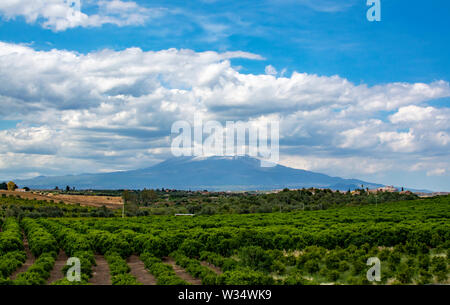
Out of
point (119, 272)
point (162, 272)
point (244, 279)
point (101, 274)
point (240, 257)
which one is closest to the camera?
point (244, 279)

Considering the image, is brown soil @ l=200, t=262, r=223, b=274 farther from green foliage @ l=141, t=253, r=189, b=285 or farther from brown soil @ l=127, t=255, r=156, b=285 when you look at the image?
brown soil @ l=127, t=255, r=156, b=285

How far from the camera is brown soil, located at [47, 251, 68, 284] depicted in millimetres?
21208

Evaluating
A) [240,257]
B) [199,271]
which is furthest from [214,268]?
[199,271]

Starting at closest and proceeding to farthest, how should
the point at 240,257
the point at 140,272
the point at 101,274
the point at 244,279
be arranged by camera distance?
the point at 244,279, the point at 101,274, the point at 140,272, the point at 240,257

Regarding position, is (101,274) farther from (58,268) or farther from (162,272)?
(162,272)

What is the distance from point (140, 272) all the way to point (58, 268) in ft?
17.4

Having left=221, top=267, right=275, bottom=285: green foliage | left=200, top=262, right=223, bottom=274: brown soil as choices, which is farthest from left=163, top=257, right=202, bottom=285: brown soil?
left=221, top=267, right=275, bottom=285: green foliage

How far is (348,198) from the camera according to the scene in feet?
386

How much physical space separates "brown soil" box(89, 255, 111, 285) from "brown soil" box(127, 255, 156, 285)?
1406mm

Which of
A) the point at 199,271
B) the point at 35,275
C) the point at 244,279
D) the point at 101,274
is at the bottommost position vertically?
the point at 101,274

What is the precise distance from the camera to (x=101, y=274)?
74.1 feet

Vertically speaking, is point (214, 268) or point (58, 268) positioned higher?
point (214, 268)

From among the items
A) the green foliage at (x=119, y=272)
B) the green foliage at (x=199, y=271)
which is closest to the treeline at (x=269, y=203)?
the green foliage at (x=119, y=272)
